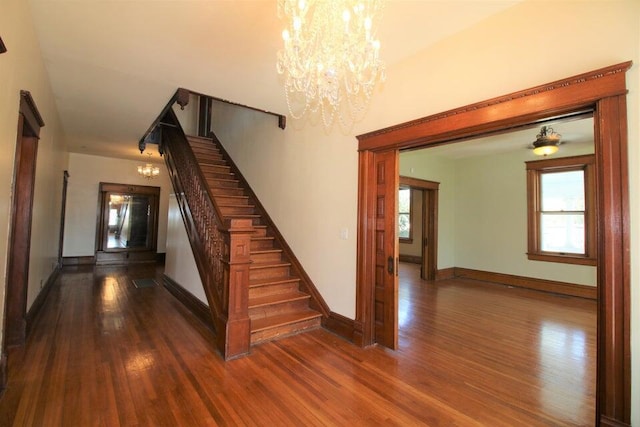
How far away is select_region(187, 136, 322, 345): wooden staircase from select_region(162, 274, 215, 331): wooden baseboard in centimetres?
59

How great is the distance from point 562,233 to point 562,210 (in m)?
0.46

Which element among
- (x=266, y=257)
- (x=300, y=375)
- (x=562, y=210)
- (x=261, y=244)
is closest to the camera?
(x=300, y=375)

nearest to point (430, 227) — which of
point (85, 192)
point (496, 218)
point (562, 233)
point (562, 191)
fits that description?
point (496, 218)

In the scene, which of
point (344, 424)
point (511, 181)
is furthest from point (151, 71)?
point (511, 181)

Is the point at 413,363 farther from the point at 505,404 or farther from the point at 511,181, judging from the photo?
the point at 511,181

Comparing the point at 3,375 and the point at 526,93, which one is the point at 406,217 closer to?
the point at 526,93

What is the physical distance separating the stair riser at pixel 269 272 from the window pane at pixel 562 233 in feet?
18.0

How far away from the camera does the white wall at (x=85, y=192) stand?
786cm

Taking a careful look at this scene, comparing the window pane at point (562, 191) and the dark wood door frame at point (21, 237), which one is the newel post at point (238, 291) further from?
the window pane at point (562, 191)

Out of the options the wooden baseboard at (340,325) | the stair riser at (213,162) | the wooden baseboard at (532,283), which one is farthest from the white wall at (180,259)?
the wooden baseboard at (532,283)

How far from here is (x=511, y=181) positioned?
659 centimetres

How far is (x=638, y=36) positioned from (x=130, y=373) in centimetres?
429

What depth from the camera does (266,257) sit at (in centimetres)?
446

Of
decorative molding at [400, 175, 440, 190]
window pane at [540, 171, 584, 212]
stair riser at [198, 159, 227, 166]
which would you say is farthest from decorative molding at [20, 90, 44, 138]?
window pane at [540, 171, 584, 212]
